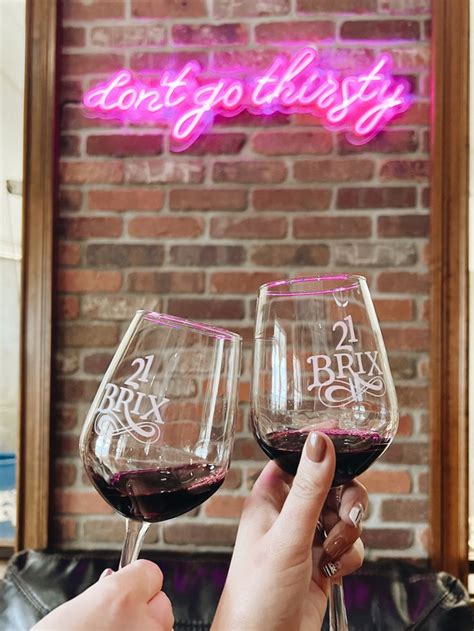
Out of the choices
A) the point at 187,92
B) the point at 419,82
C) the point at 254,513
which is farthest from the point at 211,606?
the point at 419,82

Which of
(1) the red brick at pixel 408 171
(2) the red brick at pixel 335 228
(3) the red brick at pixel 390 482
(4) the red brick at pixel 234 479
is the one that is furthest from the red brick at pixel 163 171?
(3) the red brick at pixel 390 482

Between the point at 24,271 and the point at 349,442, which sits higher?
the point at 24,271

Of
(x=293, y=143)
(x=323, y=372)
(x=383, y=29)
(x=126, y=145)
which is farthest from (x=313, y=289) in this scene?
(x=383, y=29)

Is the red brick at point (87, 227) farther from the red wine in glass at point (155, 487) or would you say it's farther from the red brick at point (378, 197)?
the red wine in glass at point (155, 487)

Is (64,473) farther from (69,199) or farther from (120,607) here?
A: (120,607)

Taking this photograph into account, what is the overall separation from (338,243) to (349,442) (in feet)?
3.60

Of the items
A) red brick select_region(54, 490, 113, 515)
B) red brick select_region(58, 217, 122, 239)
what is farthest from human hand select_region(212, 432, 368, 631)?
red brick select_region(58, 217, 122, 239)

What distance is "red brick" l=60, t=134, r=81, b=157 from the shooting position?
1875 mm

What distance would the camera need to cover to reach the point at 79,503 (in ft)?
6.00

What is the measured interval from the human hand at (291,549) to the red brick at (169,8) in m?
1.46

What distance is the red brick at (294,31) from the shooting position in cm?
184

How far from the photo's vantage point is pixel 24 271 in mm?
1853

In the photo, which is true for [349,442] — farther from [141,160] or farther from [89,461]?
[141,160]

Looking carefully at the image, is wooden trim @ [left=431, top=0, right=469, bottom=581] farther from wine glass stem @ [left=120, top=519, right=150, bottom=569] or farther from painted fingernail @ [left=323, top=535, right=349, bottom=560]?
wine glass stem @ [left=120, top=519, right=150, bottom=569]
